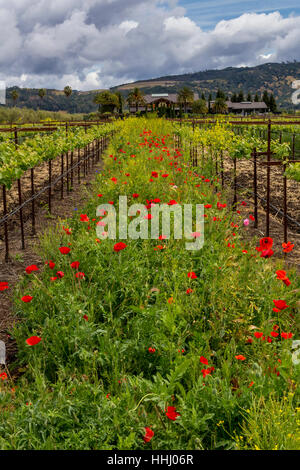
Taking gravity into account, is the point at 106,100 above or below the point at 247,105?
below

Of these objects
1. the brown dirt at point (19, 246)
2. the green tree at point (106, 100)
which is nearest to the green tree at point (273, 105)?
the green tree at point (106, 100)

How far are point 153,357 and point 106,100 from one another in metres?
76.8

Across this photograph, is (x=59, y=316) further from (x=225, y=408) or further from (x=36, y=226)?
(x=36, y=226)

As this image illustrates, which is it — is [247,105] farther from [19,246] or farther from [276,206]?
[19,246]

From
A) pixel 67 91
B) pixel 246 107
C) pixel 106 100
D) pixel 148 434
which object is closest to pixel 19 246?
pixel 148 434

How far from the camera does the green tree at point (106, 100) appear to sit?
74694mm

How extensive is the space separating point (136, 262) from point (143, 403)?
5.29 ft

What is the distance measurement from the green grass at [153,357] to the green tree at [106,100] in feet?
243

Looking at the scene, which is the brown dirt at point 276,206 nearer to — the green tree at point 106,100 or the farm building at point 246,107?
the green tree at point 106,100

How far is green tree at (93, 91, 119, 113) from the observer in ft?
245

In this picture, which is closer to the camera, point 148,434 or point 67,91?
point 148,434

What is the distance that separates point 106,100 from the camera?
7525 centimetres

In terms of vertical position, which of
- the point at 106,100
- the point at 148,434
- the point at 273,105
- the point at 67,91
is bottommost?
the point at 148,434
